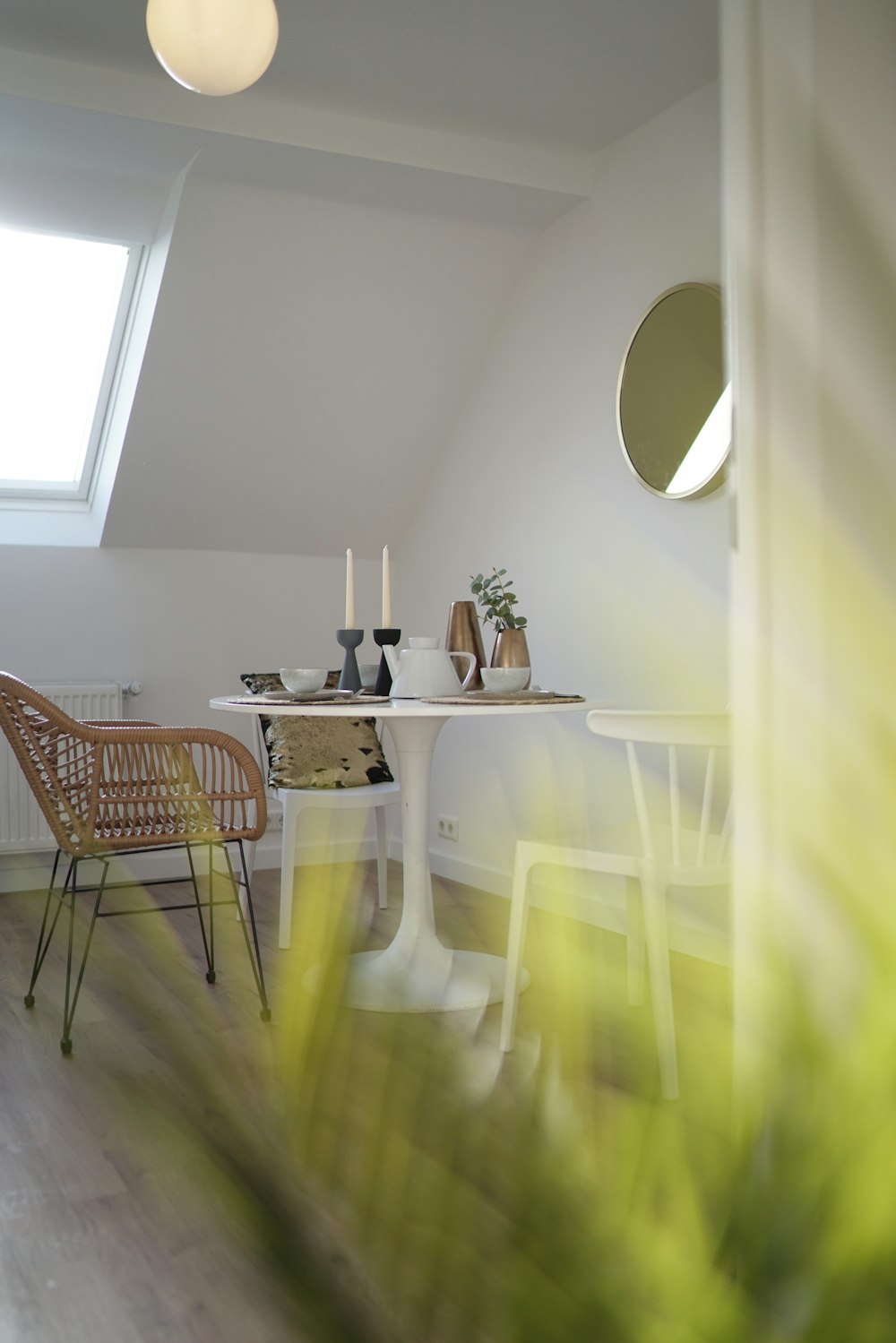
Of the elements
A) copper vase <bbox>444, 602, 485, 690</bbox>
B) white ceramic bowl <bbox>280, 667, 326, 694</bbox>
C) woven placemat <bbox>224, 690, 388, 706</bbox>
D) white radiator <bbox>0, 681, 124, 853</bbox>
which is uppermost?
copper vase <bbox>444, 602, 485, 690</bbox>

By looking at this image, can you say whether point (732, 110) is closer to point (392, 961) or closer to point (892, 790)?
point (892, 790)

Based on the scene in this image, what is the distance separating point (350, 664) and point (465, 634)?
0.29 meters

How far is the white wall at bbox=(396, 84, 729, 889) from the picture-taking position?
116 inches

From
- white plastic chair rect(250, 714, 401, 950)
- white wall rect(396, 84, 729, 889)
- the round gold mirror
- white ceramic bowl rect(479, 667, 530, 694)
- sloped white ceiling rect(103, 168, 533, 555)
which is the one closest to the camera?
white ceramic bowl rect(479, 667, 530, 694)

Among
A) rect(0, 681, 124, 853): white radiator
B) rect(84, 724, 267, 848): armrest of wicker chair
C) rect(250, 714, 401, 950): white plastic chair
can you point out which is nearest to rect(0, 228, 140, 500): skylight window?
rect(0, 681, 124, 853): white radiator

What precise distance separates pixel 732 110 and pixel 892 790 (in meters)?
0.54

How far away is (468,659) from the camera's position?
Answer: 2723mm

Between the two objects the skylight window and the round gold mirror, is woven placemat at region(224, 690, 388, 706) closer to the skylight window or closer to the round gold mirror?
the round gold mirror

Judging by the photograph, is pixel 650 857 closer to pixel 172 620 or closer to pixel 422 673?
pixel 422 673

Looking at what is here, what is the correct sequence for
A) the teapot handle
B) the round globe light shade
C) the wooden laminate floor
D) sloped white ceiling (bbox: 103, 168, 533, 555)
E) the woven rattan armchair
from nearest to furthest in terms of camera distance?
1. the wooden laminate floor
2. the round globe light shade
3. the woven rattan armchair
4. the teapot handle
5. sloped white ceiling (bbox: 103, 168, 533, 555)

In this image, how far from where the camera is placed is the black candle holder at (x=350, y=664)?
2684 mm

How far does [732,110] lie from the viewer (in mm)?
695

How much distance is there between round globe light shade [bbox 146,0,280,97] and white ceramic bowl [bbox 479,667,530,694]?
1.24m

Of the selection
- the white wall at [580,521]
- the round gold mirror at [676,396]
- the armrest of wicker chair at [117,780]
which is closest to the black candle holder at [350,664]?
the armrest of wicker chair at [117,780]
